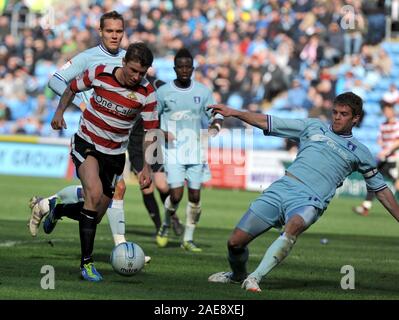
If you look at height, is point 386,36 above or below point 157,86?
above

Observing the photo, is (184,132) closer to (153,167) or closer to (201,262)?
(153,167)

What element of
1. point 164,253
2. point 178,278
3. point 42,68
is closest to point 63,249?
point 164,253

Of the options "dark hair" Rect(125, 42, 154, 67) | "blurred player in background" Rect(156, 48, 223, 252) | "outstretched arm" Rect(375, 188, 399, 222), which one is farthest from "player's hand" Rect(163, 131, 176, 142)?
"outstretched arm" Rect(375, 188, 399, 222)

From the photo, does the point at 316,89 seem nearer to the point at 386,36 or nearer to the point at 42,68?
the point at 386,36

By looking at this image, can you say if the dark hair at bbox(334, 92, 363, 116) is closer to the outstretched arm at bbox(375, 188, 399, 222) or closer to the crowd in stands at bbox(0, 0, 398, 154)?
the outstretched arm at bbox(375, 188, 399, 222)

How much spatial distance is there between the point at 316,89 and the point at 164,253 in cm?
1733

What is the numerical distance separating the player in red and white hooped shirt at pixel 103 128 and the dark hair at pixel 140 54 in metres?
0.05

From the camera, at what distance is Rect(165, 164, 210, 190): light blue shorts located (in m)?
15.0

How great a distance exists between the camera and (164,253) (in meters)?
13.7

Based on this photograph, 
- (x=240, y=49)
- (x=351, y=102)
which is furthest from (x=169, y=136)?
(x=240, y=49)

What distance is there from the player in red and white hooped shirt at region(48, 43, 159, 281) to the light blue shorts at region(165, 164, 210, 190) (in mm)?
3873

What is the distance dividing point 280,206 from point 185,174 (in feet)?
16.7

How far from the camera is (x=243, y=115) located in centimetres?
986
